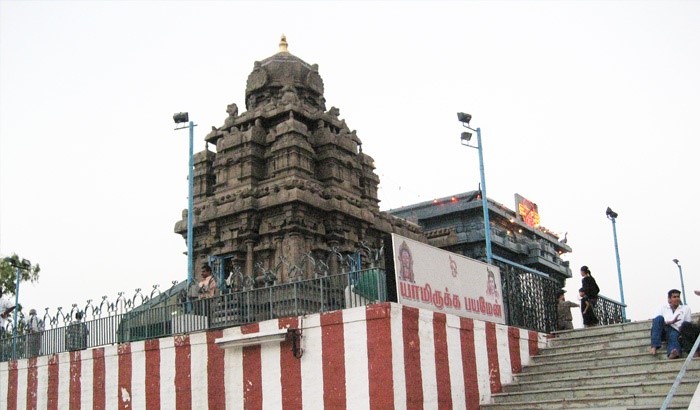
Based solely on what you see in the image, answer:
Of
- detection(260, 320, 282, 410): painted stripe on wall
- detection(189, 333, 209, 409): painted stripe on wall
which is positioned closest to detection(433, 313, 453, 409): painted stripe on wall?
detection(260, 320, 282, 410): painted stripe on wall

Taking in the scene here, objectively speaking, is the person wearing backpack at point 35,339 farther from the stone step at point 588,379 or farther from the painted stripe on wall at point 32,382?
the stone step at point 588,379

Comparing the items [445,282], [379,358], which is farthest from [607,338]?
[379,358]

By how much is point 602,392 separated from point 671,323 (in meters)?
1.50

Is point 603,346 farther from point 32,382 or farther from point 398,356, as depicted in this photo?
point 32,382

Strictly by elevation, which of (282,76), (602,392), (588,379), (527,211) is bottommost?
(602,392)

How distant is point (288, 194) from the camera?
31.0 m

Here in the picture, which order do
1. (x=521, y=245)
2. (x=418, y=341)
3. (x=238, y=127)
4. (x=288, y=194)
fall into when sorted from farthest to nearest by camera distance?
(x=521, y=245) → (x=238, y=127) → (x=288, y=194) → (x=418, y=341)

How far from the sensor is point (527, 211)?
189ft

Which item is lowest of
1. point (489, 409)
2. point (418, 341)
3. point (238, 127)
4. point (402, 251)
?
point (489, 409)

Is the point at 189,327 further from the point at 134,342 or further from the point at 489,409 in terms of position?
the point at 489,409

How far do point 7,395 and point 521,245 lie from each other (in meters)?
38.1

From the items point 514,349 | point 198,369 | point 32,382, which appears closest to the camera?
point 198,369

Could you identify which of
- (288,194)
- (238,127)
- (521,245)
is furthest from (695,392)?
(521,245)

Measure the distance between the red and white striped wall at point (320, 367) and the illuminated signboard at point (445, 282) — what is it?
253 millimetres
